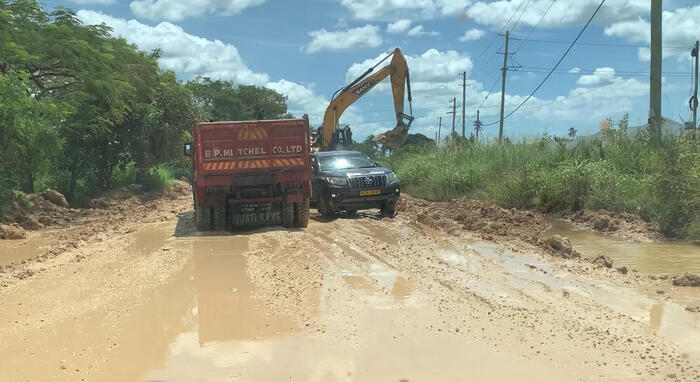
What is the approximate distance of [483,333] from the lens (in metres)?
5.29

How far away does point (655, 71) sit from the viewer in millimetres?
16000

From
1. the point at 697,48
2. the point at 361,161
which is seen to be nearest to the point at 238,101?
the point at 697,48

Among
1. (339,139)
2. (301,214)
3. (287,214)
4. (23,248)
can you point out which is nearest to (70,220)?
(23,248)

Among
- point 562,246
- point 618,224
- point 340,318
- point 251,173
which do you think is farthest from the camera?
point 618,224

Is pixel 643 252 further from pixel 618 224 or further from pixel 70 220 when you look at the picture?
pixel 70 220

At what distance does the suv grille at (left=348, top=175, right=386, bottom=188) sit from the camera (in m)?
14.6

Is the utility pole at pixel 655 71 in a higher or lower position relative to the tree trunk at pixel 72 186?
higher

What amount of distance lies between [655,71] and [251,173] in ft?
36.5

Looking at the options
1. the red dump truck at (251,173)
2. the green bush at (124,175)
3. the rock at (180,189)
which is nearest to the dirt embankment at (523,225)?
the red dump truck at (251,173)

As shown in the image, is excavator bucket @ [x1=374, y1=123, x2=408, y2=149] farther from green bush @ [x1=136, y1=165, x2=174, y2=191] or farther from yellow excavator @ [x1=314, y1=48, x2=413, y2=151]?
green bush @ [x1=136, y1=165, x2=174, y2=191]

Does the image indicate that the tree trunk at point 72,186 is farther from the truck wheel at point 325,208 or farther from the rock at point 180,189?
the truck wheel at point 325,208

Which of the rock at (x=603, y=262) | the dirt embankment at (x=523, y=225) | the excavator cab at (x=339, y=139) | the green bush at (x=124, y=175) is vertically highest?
the excavator cab at (x=339, y=139)

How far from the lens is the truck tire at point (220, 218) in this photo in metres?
12.6

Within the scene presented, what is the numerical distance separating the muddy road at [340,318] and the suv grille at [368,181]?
4803mm
